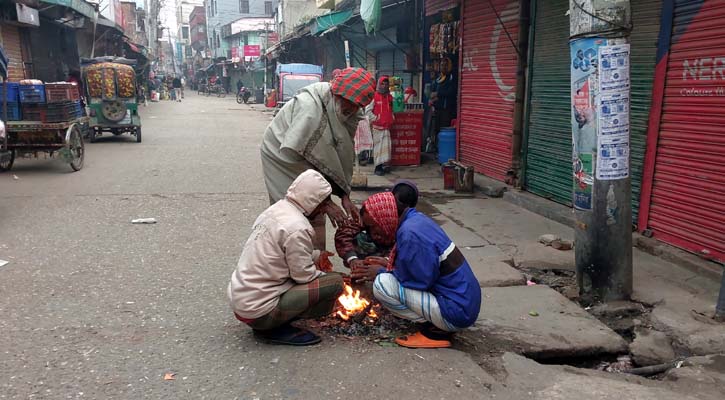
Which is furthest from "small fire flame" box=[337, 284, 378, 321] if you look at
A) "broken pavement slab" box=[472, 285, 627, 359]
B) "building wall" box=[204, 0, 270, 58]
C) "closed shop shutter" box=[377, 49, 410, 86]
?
"building wall" box=[204, 0, 270, 58]

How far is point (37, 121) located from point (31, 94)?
18.1 inches

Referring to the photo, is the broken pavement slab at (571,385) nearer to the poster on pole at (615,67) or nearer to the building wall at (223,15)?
the poster on pole at (615,67)

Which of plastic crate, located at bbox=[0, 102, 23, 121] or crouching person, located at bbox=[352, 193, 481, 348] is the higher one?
plastic crate, located at bbox=[0, 102, 23, 121]

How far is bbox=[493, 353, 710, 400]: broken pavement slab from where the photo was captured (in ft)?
9.61

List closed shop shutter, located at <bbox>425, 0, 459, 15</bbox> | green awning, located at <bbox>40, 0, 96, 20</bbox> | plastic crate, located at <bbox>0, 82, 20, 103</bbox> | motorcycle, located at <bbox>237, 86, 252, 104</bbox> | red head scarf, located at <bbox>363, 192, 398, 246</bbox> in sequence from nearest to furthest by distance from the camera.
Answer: red head scarf, located at <bbox>363, 192, 398, 246</bbox> → plastic crate, located at <bbox>0, 82, 20, 103</bbox> → closed shop shutter, located at <bbox>425, 0, 459, 15</bbox> → green awning, located at <bbox>40, 0, 96, 20</bbox> → motorcycle, located at <bbox>237, 86, 252, 104</bbox>

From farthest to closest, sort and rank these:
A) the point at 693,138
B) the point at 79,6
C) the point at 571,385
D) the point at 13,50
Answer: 1. the point at 79,6
2. the point at 13,50
3. the point at 693,138
4. the point at 571,385

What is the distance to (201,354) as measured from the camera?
11.0ft

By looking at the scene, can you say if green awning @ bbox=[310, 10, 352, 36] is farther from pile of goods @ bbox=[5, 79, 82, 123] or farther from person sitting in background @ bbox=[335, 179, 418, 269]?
person sitting in background @ bbox=[335, 179, 418, 269]

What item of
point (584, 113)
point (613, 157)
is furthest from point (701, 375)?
point (584, 113)

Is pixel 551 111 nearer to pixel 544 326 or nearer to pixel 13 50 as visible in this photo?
pixel 544 326

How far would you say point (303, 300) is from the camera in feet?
11.0

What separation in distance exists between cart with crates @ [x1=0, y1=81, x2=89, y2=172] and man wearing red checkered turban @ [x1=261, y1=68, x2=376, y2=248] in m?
7.04

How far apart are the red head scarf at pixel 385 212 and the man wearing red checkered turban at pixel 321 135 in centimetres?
33

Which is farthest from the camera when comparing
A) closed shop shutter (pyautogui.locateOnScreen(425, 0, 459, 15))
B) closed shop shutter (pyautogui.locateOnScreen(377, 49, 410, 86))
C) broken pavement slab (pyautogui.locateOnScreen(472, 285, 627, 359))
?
closed shop shutter (pyautogui.locateOnScreen(377, 49, 410, 86))
